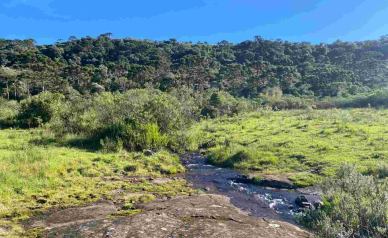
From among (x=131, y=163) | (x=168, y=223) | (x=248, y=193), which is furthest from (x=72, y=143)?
(x=168, y=223)

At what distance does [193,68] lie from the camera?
96.9 metres

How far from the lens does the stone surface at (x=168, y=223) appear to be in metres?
9.08

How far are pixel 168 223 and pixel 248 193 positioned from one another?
256 inches

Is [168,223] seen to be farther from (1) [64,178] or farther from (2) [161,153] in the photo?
(2) [161,153]

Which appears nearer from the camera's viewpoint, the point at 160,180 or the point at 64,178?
the point at 64,178

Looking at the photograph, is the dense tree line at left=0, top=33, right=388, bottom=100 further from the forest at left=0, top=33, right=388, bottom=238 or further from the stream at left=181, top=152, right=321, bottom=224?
the stream at left=181, top=152, right=321, bottom=224

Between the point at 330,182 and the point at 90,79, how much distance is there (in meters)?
79.8

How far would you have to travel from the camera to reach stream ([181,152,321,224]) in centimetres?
1215

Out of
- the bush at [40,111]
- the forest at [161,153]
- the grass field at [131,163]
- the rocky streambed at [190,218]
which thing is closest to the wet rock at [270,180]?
the forest at [161,153]

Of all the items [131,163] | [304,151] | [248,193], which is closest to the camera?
[248,193]

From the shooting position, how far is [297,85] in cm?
9150

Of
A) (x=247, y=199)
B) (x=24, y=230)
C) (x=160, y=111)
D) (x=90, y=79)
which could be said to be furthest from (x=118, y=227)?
(x=90, y=79)

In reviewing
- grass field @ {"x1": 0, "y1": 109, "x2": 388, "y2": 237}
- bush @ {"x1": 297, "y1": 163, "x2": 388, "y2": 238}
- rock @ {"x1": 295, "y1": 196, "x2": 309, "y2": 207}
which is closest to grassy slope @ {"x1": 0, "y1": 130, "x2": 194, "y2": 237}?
grass field @ {"x1": 0, "y1": 109, "x2": 388, "y2": 237}

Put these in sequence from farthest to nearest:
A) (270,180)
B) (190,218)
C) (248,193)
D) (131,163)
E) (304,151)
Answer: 1. (304,151)
2. (131,163)
3. (270,180)
4. (248,193)
5. (190,218)
